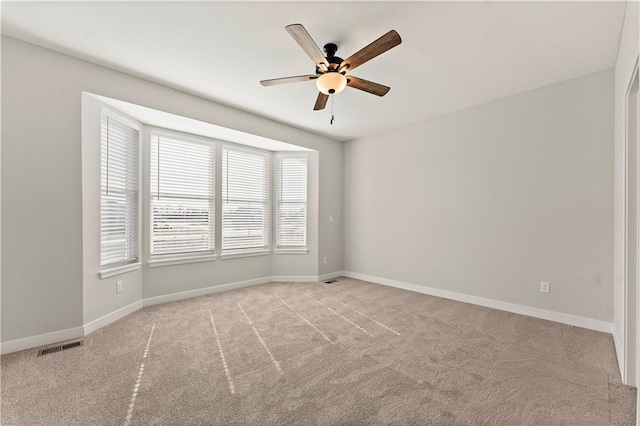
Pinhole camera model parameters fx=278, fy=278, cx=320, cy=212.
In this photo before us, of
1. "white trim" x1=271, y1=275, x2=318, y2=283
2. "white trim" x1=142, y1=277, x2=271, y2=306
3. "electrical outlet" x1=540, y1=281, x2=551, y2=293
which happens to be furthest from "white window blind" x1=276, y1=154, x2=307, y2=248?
"electrical outlet" x1=540, y1=281, x2=551, y2=293

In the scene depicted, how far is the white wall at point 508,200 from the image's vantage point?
3164mm

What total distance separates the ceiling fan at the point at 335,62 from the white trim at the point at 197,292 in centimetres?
332

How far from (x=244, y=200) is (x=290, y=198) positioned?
0.91 meters

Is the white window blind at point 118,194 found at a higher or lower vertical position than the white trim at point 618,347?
higher

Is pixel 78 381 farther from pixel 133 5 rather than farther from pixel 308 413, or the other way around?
pixel 133 5

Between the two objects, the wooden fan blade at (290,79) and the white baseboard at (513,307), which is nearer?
the wooden fan blade at (290,79)

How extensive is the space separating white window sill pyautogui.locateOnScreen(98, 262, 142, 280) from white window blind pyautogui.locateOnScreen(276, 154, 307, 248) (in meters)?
2.43

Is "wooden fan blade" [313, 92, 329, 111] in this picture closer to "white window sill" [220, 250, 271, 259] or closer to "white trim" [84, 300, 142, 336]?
"white window sill" [220, 250, 271, 259]

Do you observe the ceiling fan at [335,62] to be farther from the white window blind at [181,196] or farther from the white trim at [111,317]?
the white trim at [111,317]

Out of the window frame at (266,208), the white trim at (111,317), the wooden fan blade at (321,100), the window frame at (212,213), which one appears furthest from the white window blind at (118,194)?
the wooden fan blade at (321,100)

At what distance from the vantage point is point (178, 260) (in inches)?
166

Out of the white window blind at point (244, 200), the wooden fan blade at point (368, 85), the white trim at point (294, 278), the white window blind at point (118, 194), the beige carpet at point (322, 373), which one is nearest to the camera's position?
the beige carpet at point (322, 373)

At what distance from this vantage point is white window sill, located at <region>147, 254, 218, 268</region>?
4024 mm

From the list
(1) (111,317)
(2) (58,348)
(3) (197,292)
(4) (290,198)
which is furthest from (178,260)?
(4) (290,198)
